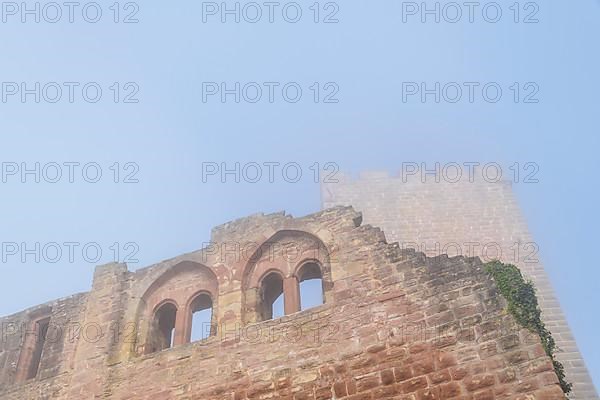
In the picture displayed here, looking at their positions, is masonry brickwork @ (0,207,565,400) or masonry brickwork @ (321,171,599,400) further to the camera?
masonry brickwork @ (321,171,599,400)

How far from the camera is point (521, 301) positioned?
9.08m

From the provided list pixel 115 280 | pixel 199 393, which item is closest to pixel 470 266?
pixel 199 393

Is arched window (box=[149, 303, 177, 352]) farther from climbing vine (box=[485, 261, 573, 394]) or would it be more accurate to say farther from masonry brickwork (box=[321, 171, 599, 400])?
masonry brickwork (box=[321, 171, 599, 400])

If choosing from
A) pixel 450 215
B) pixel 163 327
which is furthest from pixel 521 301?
pixel 450 215

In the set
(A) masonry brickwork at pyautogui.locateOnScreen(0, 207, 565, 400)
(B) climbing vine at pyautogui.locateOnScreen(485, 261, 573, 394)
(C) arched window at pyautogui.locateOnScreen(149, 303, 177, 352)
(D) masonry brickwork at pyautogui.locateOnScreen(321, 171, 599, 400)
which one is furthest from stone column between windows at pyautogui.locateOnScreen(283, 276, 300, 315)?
(D) masonry brickwork at pyautogui.locateOnScreen(321, 171, 599, 400)

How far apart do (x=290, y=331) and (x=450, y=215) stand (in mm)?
10986

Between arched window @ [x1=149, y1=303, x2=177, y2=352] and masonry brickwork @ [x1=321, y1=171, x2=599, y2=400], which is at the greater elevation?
masonry brickwork @ [x1=321, y1=171, x2=599, y2=400]

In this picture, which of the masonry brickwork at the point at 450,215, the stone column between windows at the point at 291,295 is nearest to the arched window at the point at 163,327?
the stone column between windows at the point at 291,295

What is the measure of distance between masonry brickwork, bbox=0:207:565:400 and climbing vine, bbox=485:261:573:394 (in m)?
0.26

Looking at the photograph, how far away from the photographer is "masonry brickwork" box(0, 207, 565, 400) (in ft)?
25.8

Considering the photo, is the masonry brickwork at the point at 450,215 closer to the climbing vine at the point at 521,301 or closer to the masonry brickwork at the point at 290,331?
the climbing vine at the point at 521,301

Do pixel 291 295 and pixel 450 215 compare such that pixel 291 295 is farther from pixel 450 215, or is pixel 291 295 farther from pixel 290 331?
pixel 450 215

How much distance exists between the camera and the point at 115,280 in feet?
37.0

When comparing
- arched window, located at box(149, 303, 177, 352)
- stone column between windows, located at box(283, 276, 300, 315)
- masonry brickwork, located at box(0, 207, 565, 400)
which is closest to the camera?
masonry brickwork, located at box(0, 207, 565, 400)
